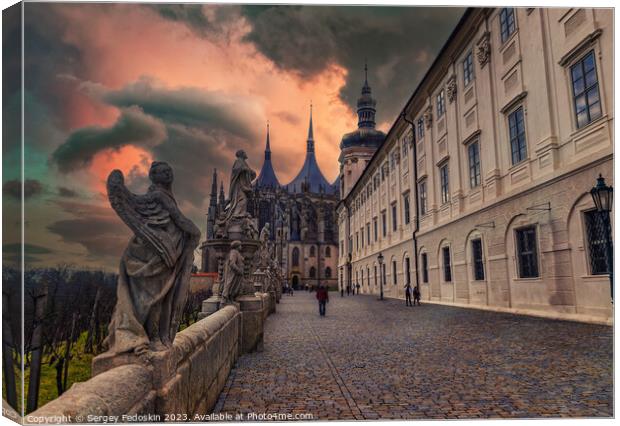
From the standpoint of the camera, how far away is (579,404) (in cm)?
442

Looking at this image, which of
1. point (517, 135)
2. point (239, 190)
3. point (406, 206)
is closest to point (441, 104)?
point (517, 135)

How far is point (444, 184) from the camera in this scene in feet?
68.9

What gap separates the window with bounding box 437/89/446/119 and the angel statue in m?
19.5

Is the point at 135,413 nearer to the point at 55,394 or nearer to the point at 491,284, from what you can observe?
the point at 55,394

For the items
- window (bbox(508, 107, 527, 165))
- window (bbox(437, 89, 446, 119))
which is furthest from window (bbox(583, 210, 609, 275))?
window (bbox(437, 89, 446, 119))

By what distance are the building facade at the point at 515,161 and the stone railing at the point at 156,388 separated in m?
8.55

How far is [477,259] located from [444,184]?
4.73 m

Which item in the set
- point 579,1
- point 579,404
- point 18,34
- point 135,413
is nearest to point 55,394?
point 135,413

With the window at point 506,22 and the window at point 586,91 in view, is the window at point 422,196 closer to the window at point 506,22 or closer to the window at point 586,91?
the window at point 506,22

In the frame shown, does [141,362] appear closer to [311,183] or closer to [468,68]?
[468,68]

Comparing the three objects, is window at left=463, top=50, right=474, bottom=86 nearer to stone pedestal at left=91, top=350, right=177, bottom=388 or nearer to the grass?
the grass

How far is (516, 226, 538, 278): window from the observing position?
13348 mm

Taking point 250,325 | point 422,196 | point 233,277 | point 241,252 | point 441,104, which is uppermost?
point 441,104

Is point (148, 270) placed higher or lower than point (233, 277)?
higher
